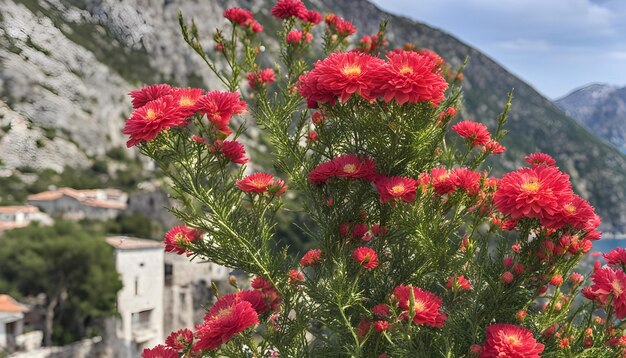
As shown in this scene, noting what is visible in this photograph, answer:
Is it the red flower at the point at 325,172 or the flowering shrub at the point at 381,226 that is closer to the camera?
the flowering shrub at the point at 381,226

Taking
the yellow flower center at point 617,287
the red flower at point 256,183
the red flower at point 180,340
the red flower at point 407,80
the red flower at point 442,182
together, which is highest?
the red flower at point 407,80

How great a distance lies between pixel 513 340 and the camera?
202 cm

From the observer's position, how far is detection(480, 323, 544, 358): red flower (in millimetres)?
1968

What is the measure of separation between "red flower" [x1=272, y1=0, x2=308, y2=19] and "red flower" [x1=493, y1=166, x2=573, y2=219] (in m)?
2.48

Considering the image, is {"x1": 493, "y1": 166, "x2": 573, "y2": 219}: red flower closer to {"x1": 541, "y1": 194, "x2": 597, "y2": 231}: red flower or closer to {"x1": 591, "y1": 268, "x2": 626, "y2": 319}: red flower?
{"x1": 541, "y1": 194, "x2": 597, "y2": 231}: red flower

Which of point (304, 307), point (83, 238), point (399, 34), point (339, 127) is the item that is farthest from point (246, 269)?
point (399, 34)

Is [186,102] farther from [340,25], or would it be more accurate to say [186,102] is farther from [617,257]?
[617,257]

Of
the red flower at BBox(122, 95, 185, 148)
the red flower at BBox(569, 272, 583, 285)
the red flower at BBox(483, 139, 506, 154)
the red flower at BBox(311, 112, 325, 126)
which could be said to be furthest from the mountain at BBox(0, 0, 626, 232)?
the red flower at BBox(122, 95, 185, 148)

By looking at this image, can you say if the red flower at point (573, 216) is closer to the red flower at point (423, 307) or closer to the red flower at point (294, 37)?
the red flower at point (423, 307)

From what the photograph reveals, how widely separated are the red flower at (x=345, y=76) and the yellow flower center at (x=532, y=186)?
0.84 meters

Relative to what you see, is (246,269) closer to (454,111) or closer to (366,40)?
(454,111)

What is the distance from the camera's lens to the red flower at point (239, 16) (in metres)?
3.72

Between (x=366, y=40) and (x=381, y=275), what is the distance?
7.63 feet

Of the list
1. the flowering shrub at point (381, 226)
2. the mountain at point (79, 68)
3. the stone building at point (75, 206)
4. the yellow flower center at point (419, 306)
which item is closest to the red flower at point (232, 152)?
the flowering shrub at point (381, 226)
